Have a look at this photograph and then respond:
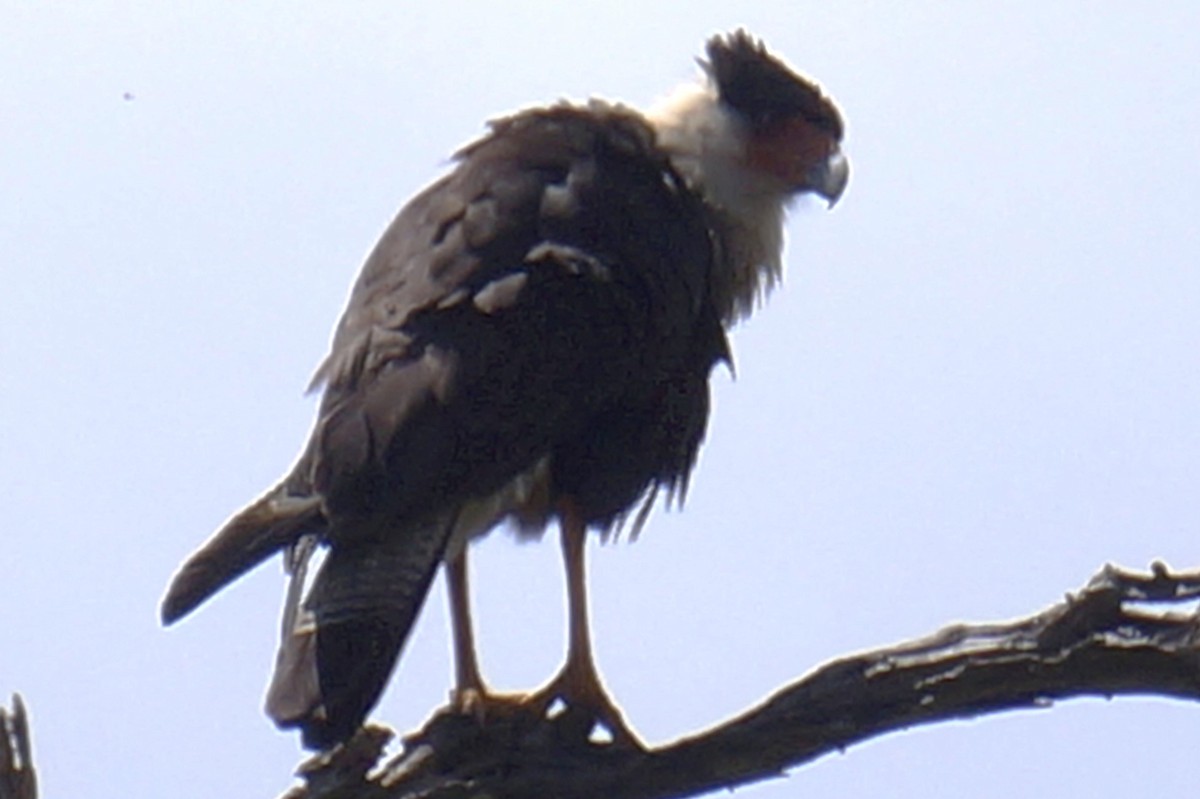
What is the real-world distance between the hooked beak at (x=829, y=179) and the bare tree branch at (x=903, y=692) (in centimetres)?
227

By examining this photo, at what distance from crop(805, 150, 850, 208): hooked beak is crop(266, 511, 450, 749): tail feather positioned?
2091 mm

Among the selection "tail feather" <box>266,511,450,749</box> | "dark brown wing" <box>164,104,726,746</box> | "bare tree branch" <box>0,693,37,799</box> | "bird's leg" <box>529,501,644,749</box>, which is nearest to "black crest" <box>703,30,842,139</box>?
"dark brown wing" <box>164,104,726,746</box>

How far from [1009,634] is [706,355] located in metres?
1.51

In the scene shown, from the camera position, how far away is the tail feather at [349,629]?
433cm

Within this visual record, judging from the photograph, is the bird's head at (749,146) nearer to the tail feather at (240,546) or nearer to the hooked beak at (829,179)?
the hooked beak at (829,179)

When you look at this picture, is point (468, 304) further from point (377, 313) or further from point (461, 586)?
point (461, 586)

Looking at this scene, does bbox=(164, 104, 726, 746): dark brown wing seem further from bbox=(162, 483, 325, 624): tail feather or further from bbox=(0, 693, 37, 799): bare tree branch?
bbox=(0, 693, 37, 799): bare tree branch

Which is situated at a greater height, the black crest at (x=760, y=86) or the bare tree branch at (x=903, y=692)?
the black crest at (x=760, y=86)

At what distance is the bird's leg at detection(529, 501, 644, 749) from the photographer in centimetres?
501

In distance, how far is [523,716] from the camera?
488 cm

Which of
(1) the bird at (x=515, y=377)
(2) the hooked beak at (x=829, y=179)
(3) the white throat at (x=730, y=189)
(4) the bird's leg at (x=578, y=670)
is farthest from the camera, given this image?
(2) the hooked beak at (x=829, y=179)

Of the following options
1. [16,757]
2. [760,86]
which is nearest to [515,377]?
[16,757]

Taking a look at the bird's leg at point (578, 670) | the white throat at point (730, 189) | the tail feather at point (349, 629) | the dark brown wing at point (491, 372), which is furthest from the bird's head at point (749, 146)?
the tail feather at point (349, 629)

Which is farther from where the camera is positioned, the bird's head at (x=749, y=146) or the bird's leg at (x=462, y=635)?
the bird's head at (x=749, y=146)
